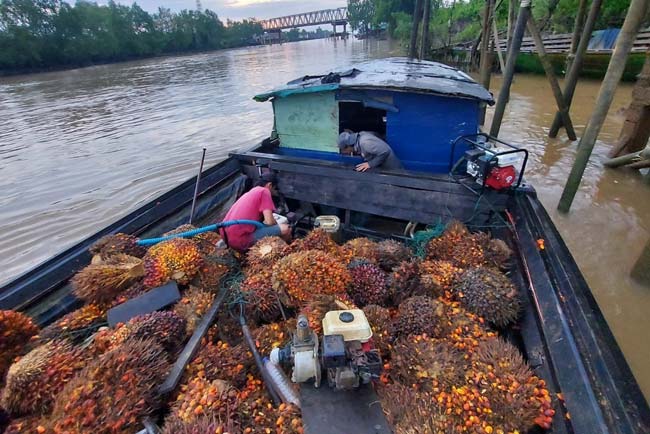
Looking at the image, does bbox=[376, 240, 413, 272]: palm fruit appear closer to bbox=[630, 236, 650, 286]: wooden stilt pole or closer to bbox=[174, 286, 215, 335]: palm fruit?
bbox=[174, 286, 215, 335]: palm fruit

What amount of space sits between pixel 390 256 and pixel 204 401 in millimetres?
2588

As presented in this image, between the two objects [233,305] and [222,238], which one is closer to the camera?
[233,305]

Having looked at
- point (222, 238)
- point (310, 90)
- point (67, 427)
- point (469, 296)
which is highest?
point (310, 90)

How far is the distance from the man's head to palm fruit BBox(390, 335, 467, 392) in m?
3.94

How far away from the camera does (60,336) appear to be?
293 centimetres

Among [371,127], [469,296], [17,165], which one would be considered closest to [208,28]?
[17,165]

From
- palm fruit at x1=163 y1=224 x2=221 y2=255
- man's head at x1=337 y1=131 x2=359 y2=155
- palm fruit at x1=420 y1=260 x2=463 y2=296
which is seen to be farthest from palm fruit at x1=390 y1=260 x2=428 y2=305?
man's head at x1=337 y1=131 x2=359 y2=155

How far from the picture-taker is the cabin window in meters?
7.32

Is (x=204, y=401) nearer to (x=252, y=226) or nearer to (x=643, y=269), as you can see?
(x=252, y=226)

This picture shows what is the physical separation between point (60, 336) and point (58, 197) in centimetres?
880

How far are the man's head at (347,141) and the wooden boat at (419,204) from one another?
0.72ft

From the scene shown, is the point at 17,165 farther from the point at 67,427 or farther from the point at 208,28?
the point at 208,28

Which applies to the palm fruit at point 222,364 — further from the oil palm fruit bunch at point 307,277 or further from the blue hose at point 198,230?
the blue hose at point 198,230

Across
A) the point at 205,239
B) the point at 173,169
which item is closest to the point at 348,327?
the point at 205,239
